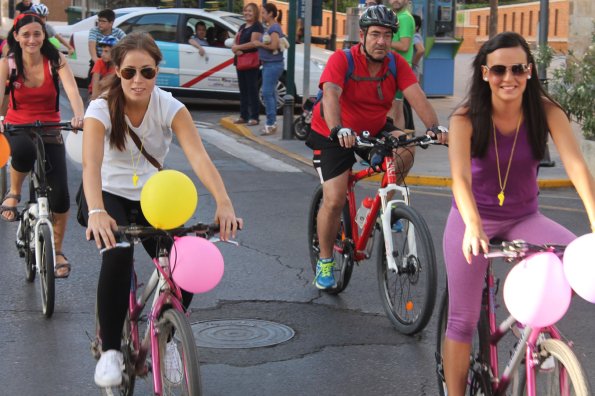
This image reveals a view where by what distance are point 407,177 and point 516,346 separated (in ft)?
26.7

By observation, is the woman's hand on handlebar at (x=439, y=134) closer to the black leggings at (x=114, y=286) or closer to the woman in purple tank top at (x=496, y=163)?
the woman in purple tank top at (x=496, y=163)

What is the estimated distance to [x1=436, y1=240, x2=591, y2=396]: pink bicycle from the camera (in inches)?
145

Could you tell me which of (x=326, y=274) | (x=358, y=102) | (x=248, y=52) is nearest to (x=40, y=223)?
(x=326, y=274)

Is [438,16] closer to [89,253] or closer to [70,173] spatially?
[70,173]

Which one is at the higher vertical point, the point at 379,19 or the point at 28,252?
the point at 379,19

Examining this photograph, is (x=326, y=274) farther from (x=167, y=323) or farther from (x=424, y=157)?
(x=424, y=157)

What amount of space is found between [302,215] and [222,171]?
2901mm

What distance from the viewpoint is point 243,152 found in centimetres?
1458

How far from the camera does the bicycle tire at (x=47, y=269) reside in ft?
21.7


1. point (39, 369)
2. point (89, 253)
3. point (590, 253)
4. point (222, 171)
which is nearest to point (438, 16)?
point (222, 171)

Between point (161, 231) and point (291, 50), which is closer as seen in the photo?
point (161, 231)

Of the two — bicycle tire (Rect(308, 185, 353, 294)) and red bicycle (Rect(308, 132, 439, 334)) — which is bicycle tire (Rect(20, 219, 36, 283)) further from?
red bicycle (Rect(308, 132, 439, 334))

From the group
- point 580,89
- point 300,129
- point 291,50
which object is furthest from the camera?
point 291,50

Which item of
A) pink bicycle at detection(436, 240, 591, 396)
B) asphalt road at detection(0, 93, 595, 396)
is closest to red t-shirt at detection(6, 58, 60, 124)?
asphalt road at detection(0, 93, 595, 396)
